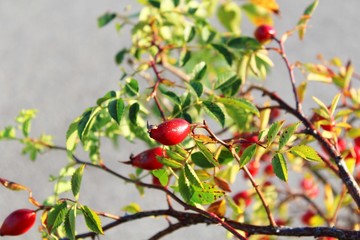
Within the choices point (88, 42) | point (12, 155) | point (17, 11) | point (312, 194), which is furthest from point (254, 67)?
point (17, 11)

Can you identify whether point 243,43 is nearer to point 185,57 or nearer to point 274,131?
point 185,57

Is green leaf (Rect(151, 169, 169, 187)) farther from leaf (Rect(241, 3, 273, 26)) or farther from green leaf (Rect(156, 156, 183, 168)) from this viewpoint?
leaf (Rect(241, 3, 273, 26))

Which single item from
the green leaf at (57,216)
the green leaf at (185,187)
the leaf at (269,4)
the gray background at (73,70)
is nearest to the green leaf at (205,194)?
the green leaf at (185,187)

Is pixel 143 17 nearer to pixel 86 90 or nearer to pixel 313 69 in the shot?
pixel 313 69

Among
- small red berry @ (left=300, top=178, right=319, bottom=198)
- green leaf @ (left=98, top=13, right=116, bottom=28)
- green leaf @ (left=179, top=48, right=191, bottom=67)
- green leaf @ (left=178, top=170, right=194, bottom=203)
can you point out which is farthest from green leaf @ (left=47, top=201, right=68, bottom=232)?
small red berry @ (left=300, top=178, right=319, bottom=198)

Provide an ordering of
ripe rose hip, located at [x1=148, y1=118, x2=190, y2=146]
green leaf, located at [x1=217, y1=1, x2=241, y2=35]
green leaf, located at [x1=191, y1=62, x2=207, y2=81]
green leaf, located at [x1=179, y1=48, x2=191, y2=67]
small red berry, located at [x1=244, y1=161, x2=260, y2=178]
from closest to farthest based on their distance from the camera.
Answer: ripe rose hip, located at [x1=148, y1=118, x2=190, y2=146]
green leaf, located at [x1=191, y1=62, x2=207, y2=81]
green leaf, located at [x1=179, y1=48, x2=191, y2=67]
small red berry, located at [x1=244, y1=161, x2=260, y2=178]
green leaf, located at [x1=217, y1=1, x2=241, y2=35]

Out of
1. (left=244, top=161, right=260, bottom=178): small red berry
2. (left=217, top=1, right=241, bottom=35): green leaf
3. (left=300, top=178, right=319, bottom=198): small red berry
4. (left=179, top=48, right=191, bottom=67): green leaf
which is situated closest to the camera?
(left=179, top=48, right=191, bottom=67): green leaf
